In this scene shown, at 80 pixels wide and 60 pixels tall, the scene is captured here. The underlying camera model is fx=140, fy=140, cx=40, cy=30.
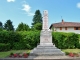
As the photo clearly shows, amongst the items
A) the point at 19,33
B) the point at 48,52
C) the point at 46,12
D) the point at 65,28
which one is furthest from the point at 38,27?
the point at 48,52

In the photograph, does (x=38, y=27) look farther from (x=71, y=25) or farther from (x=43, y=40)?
(x=43, y=40)

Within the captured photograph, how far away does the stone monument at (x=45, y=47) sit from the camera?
41.7 feet

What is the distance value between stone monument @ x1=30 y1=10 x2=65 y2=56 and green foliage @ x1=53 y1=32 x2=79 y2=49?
6.08 m

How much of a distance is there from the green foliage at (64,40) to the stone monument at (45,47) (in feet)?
20.0

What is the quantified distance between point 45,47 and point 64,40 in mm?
7669

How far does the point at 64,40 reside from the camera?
2078 centimetres

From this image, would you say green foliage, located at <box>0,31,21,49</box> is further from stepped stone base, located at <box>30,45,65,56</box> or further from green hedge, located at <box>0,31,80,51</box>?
stepped stone base, located at <box>30,45,65,56</box>

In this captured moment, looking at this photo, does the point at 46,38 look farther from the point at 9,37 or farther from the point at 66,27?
the point at 66,27

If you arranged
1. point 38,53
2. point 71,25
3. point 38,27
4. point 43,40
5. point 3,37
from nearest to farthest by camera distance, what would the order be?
1. point 38,53
2. point 43,40
3. point 3,37
4. point 38,27
5. point 71,25

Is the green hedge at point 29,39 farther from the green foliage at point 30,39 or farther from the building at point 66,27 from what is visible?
the building at point 66,27

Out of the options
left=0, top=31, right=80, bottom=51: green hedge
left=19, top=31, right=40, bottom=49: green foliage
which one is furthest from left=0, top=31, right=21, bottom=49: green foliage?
left=19, top=31, right=40, bottom=49: green foliage

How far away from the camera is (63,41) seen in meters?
20.9

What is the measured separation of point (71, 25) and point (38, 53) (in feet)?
101

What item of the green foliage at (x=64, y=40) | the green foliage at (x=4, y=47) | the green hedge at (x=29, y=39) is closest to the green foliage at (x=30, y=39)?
the green hedge at (x=29, y=39)
